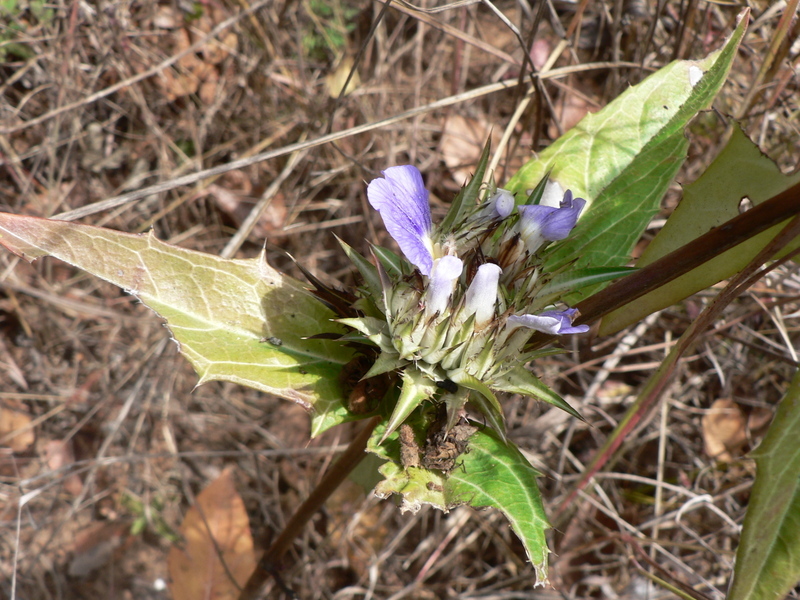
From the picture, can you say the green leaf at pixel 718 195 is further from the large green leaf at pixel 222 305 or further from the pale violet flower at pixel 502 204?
the large green leaf at pixel 222 305

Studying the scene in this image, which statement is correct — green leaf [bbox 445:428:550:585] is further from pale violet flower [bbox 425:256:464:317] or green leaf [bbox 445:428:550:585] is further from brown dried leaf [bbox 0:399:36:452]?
brown dried leaf [bbox 0:399:36:452]

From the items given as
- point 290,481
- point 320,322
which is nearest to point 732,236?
point 320,322

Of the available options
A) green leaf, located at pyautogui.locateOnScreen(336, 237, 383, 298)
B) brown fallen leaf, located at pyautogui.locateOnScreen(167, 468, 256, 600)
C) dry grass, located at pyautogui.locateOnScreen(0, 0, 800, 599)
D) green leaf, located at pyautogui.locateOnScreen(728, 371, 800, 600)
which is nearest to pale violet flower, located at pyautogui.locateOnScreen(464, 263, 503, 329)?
green leaf, located at pyautogui.locateOnScreen(336, 237, 383, 298)

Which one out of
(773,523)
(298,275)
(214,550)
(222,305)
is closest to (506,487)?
(773,523)

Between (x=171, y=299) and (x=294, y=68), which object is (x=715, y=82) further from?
(x=294, y=68)

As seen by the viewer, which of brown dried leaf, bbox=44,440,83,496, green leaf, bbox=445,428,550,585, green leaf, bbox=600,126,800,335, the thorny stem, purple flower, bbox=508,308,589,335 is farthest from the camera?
brown dried leaf, bbox=44,440,83,496

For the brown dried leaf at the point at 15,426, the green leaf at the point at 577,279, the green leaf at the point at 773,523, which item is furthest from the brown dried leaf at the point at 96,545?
the green leaf at the point at 773,523

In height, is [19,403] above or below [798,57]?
below
